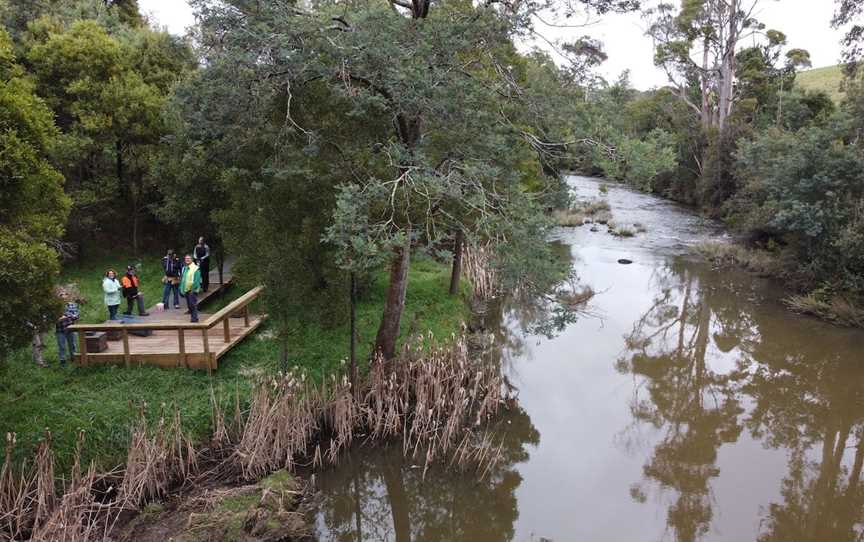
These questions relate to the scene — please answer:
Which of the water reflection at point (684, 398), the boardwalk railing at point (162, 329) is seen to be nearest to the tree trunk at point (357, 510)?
the boardwalk railing at point (162, 329)

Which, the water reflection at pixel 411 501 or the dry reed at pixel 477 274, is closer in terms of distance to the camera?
the water reflection at pixel 411 501

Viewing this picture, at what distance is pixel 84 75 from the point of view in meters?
15.6

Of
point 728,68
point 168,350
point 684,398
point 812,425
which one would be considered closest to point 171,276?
point 168,350

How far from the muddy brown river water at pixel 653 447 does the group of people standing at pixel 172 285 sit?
500 centimetres

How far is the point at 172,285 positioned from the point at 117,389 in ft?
14.2

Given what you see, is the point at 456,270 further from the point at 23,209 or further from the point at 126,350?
the point at 23,209

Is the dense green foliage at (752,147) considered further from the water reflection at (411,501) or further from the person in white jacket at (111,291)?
the person in white jacket at (111,291)

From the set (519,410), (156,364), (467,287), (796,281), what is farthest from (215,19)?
(796,281)

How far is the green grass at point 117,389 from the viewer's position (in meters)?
7.95

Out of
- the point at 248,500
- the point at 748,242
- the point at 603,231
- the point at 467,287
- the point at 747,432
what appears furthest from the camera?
the point at 603,231

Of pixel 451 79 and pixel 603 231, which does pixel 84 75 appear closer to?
pixel 451 79

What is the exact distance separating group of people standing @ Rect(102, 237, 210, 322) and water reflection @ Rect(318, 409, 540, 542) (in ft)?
16.4

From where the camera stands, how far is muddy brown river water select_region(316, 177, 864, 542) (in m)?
7.98

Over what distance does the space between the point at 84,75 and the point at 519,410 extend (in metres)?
14.6
